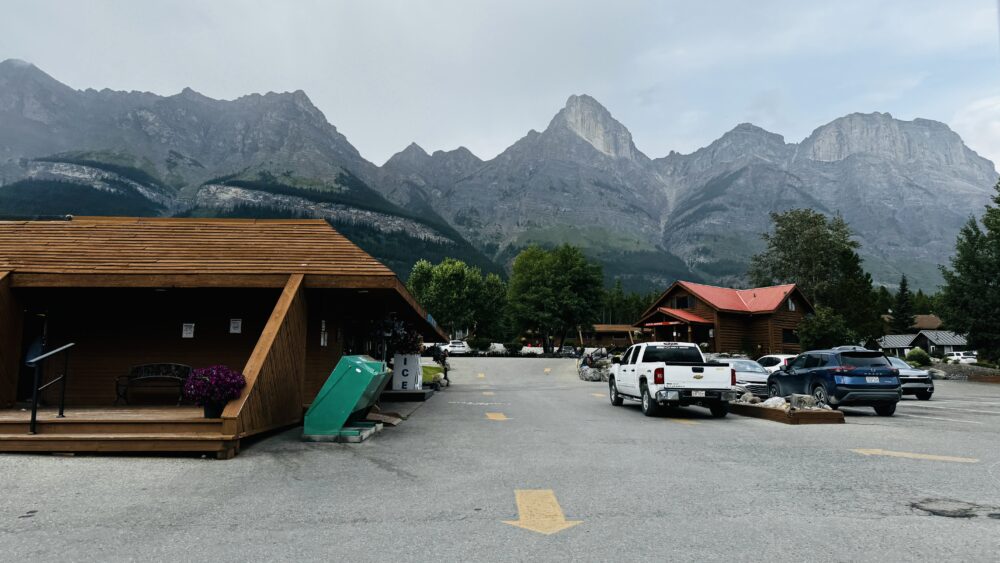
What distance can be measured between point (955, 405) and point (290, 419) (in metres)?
21.0

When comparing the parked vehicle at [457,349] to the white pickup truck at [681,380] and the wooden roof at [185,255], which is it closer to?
the white pickup truck at [681,380]

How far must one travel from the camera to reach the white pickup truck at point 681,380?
→ 48.6 feet

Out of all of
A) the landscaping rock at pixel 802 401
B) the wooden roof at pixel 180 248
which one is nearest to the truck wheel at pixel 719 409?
the landscaping rock at pixel 802 401

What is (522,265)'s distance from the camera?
81000 mm

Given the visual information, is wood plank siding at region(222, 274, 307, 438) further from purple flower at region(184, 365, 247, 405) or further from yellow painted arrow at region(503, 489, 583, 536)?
yellow painted arrow at region(503, 489, 583, 536)

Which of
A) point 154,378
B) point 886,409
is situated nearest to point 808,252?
point 886,409

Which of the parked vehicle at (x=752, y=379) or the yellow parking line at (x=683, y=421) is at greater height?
the parked vehicle at (x=752, y=379)

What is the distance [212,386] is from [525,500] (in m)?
5.47

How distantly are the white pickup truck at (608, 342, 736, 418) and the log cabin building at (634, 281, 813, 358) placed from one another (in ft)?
106

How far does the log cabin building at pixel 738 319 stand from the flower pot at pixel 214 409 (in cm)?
4172

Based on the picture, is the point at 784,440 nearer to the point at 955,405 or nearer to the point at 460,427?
the point at 460,427

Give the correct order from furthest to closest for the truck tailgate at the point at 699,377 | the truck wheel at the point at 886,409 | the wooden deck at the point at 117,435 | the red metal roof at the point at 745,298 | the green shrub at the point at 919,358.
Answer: the red metal roof at the point at 745,298 → the green shrub at the point at 919,358 → the truck wheel at the point at 886,409 → the truck tailgate at the point at 699,377 → the wooden deck at the point at 117,435

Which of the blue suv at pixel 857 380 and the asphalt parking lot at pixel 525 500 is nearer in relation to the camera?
the asphalt parking lot at pixel 525 500

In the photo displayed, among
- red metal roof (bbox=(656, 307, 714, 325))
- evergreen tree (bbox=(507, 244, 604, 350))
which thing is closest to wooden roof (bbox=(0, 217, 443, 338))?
red metal roof (bbox=(656, 307, 714, 325))
